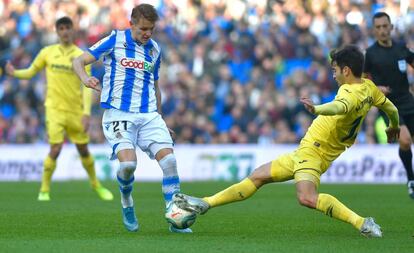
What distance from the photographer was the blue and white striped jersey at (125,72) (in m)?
10.4

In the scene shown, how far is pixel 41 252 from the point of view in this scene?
325 inches

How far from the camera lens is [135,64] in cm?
1045

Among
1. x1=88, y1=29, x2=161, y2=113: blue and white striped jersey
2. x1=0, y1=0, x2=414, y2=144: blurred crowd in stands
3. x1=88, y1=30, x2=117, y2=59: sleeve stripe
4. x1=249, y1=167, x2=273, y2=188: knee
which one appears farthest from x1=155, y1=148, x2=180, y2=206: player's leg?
x1=0, y1=0, x2=414, y2=144: blurred crowd in stands

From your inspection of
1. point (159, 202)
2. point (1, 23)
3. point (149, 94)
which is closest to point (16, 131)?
point (1, 23)

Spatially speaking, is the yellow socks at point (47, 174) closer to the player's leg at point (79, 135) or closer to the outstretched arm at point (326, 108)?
the player's leg at point (79, 135)

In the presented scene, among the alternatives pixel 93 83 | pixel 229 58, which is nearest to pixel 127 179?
pixel 93 83

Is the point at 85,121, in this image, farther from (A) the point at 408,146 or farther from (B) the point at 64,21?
(A) the point at 408,146

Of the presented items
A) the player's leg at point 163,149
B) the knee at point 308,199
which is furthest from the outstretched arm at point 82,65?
the knee at point 308,199

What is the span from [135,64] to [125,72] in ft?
0.43

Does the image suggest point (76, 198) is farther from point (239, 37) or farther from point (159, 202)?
point (239, 37)

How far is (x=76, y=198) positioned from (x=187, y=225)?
6.55 meters

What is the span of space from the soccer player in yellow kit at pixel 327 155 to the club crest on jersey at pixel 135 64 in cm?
154

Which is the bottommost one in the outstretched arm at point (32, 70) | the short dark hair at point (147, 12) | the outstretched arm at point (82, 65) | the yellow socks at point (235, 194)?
the yellow socks at point (235, 194)

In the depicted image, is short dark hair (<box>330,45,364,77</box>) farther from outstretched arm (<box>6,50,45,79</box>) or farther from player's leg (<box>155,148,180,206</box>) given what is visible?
outstretched arm (<box>6,50,45,79</box>)
